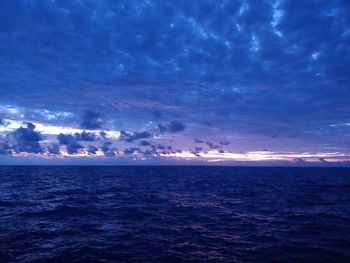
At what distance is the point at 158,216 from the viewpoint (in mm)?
27047

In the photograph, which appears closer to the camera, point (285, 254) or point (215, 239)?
Result: point (285, 254)

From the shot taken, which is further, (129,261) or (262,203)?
(262,203)

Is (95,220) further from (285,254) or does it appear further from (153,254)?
(285,254)

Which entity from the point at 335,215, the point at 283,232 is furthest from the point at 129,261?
the point at 335,215

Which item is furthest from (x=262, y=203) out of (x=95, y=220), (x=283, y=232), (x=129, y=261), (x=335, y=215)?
(x=129, y=261)

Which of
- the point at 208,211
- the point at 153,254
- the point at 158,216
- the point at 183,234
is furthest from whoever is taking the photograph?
the point at 208,211

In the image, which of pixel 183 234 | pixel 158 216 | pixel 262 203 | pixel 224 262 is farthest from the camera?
pixel 262 203

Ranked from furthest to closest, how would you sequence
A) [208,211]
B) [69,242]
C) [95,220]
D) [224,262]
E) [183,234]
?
[208,211] → [95,220] → [183,234] → [69,242] → [224,262]

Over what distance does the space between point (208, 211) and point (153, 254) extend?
46.2 ft

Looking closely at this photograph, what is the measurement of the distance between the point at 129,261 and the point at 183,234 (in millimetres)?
6251

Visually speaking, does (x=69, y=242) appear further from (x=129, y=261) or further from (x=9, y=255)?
(x=129, y=261)

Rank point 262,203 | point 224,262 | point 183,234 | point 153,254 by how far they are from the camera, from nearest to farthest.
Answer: point 224,262
point 153,254
point 183,234
point 262,203

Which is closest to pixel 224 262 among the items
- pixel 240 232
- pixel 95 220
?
pixel 240 232

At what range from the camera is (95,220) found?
24.9 m
